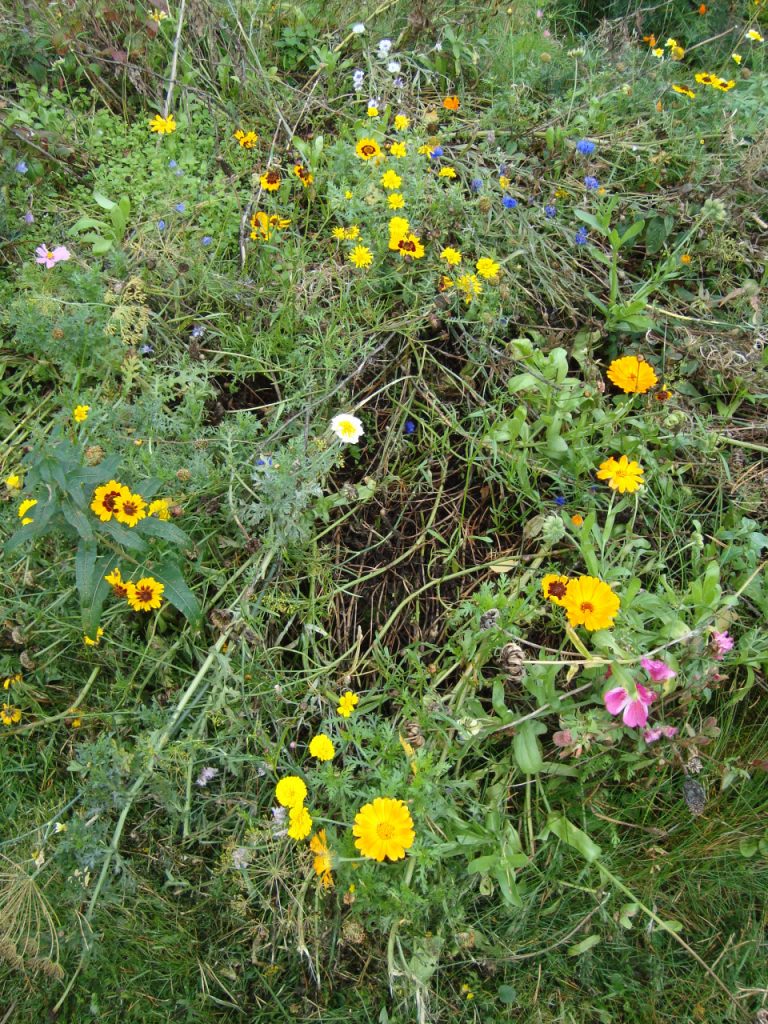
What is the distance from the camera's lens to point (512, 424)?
6.42 ft

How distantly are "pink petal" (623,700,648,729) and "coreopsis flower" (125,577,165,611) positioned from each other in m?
1.03

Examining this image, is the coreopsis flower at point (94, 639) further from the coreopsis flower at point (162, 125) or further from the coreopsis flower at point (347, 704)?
the coreopsis flower at point (162, 125)

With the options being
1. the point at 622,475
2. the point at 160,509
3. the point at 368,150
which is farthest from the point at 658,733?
the point at 368,150

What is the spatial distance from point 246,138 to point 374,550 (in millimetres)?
1468

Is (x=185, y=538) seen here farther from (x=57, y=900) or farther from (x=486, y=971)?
(x=486, y=971)

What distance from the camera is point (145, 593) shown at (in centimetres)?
166

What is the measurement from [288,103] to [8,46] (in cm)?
102

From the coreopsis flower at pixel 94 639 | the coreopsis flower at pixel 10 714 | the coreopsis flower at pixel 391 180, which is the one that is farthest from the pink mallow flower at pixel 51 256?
the coreopsis flower at pixel 10 714

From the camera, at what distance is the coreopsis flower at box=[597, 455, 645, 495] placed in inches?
73.2

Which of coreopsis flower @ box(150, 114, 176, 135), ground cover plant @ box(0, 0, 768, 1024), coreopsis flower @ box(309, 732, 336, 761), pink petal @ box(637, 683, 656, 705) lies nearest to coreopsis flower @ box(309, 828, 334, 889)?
ground cover plant @ box(0, 0, 768, 1024)

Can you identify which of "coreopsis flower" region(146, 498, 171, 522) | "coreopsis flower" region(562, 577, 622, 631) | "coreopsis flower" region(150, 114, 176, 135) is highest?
"coreopsis flower" region(150, 114, 176, 135)

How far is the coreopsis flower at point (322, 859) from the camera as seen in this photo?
1467 millimetres

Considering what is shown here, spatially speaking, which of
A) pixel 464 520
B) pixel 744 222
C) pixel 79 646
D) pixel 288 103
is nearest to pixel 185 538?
pixel 79 646

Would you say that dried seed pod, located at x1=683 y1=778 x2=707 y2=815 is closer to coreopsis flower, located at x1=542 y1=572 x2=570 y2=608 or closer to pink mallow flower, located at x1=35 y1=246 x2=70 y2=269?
coreopsis flower, located at x1=542 y1=572 x2=570 y2=608
